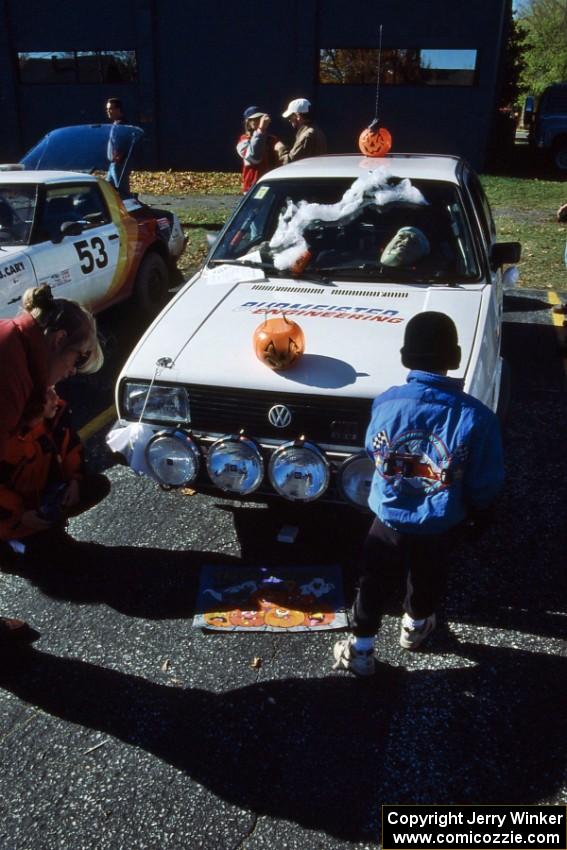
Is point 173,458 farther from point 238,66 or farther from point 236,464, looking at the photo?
point 238,66

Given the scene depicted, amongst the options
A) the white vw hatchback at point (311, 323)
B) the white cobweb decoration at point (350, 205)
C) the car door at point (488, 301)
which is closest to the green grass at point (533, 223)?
the car door at point (488, 301)

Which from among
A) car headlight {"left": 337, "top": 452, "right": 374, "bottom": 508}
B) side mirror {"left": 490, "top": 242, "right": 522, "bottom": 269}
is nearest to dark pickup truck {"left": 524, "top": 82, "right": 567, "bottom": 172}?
side mirror {"left": 490, "top": 242, "right": 522, "bottom": 269}

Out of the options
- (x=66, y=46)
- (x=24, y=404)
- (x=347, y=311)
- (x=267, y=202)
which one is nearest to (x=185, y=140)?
(x=66, y=46)

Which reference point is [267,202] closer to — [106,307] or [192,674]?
[106,307]

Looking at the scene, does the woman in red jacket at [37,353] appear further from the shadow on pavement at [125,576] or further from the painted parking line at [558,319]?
the painted parking line at [558,319]

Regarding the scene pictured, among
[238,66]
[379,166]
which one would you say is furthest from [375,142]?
[238,66]

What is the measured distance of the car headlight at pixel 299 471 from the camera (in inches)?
124

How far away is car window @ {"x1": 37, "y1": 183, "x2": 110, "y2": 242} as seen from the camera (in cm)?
619

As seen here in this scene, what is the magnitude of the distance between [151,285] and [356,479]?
193 inches

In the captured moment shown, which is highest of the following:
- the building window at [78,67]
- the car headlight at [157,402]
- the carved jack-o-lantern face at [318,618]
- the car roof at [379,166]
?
the building window at [78,67]

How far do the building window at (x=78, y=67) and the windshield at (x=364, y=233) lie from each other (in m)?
15.7

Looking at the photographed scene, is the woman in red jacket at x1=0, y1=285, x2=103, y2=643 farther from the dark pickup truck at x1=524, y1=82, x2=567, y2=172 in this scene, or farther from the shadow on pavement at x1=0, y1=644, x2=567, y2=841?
the dark pickup truck at x1=524, y1=82, x2=567, y2=172

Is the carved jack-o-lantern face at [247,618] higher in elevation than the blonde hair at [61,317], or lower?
lower

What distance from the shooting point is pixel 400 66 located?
57.0ft
